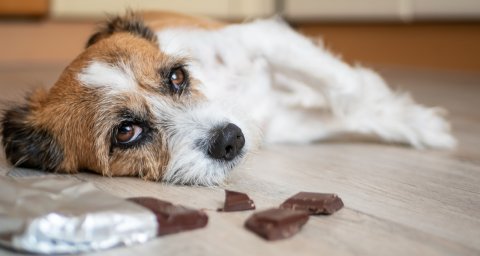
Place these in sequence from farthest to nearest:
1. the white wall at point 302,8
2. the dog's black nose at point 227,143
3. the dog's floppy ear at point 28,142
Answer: the white wall at point 302,8
the dog's floppy ear at point 28,142
the dog's black nose at point 227,143

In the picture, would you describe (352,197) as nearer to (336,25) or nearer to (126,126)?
(126,126)

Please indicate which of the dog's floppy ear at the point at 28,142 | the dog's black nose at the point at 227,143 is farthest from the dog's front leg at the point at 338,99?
the dog's floppy ear at the point at 28,142

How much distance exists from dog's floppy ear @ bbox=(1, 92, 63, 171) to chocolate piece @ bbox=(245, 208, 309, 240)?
72cm

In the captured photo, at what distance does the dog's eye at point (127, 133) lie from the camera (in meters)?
1.61

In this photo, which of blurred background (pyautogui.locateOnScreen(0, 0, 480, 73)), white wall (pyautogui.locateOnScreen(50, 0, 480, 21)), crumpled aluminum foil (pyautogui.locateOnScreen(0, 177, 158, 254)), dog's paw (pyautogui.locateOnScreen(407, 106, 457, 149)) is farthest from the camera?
blurred background (pyautogui.locateOnScreen(0, 0, 480, 73))

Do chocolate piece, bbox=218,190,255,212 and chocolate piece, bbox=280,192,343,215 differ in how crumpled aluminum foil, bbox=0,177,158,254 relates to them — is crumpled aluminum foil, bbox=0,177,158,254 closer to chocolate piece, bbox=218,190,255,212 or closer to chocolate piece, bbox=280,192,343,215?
chocolate piece, bbox=218,190,255,212

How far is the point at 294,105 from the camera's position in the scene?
229cm

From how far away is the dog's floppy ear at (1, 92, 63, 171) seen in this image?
1.70 m

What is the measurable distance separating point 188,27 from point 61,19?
3356 mm

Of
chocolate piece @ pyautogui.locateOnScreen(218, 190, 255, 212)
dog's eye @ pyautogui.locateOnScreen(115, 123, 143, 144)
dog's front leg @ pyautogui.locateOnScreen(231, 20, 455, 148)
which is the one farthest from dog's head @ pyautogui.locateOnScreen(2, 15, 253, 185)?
dog's front leg @ pyautogui.locateOnScreen(231, 20, 455, 148)

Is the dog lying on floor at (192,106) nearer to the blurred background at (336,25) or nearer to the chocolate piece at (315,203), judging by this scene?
the chocolate piece at (315,203)

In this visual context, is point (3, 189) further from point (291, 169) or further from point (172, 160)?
point (291, 169)

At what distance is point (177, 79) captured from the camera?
1779 millimetres

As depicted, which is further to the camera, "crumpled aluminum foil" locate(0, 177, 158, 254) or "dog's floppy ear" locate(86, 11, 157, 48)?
"dog's floppy ear" locate(86, 11, 157, 48)
